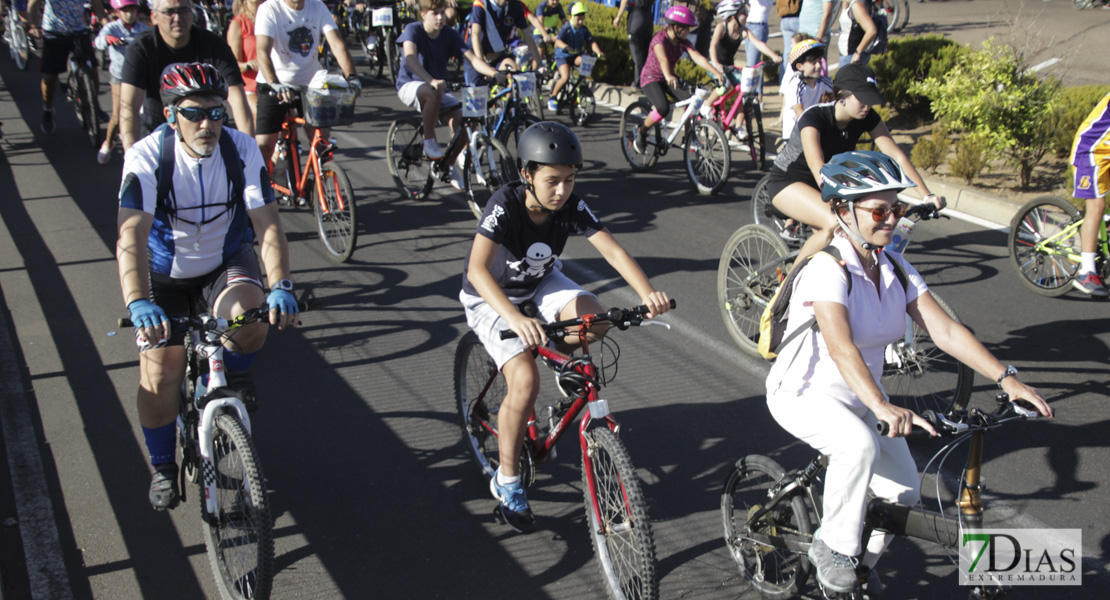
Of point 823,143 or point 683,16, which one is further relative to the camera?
point 683,16

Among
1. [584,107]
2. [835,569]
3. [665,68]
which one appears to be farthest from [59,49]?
[835,569]

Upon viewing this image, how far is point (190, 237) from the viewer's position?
393 centimetres

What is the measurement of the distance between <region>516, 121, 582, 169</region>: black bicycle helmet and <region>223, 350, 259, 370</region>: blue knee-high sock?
5.46ft

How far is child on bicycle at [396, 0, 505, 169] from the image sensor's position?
8492 mm

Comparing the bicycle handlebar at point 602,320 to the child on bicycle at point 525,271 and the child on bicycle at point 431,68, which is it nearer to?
the child on bicycle at point 525,271

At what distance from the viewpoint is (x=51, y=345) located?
230 inches

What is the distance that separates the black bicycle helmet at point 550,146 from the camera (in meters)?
3.53

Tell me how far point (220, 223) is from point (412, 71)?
16.2ft

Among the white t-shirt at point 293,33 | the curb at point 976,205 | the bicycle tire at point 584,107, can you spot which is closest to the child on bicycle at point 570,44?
the bicycle tire at point 584,107

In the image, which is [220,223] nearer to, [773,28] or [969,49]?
[969,49]

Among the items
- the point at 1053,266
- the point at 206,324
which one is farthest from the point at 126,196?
the point at 1053,266

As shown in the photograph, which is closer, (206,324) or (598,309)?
(206,324)

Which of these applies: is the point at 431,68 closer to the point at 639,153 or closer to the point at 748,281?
the point at 639,153

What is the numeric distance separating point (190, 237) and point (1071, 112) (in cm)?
913
